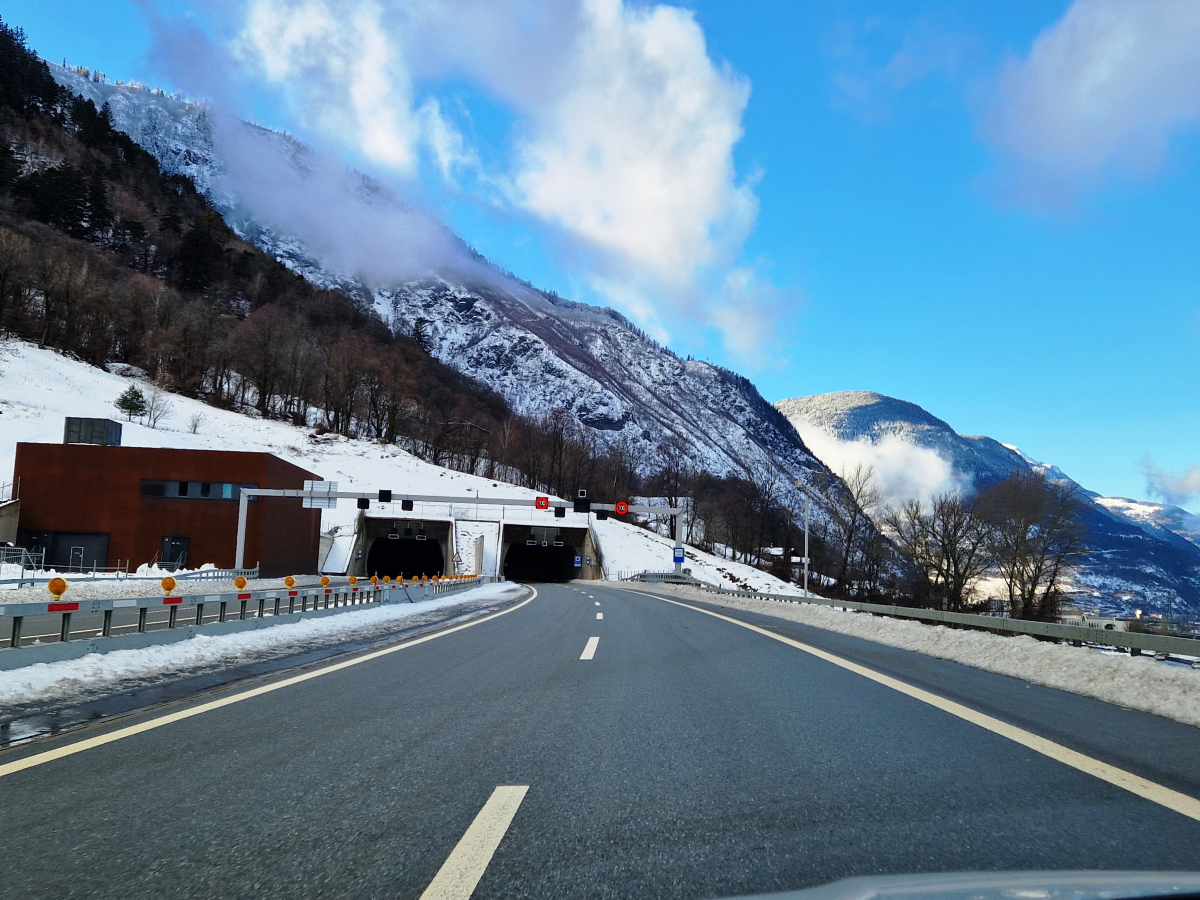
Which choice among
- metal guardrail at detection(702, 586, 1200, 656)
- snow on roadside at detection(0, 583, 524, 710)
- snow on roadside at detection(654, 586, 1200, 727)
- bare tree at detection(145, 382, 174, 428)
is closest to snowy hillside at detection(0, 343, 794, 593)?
bare tree at detection(145, 382, 174, 428)

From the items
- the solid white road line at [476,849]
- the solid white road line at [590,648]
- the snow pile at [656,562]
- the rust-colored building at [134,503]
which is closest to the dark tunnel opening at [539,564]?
the snow pile at [656,562]

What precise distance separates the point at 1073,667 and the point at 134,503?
2024 inches

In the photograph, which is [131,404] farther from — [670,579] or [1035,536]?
[1035,536]

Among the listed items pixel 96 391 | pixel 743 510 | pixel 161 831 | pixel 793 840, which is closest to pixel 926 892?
pixel 793 840

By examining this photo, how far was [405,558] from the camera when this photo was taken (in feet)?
262

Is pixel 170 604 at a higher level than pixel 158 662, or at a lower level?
higher

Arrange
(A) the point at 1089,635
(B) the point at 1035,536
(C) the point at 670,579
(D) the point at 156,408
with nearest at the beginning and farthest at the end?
(A) the point at 1089,635, (B) the point at 1035,536, (C) the point at 670,579, (D) the point at 156,408

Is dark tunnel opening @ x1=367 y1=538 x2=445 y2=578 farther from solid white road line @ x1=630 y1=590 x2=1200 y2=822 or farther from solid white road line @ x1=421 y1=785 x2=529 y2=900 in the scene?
solid white road line @ x1=421 y1=785 x2=529 y2=900

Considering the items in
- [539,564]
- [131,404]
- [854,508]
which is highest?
[131,404]

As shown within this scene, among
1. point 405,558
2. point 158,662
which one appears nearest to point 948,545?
point 158,662

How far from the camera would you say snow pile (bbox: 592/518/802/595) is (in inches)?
2849

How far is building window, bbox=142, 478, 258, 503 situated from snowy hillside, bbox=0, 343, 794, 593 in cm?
1439

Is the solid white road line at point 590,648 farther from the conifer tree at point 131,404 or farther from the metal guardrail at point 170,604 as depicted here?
the conifer tree at point 131,404

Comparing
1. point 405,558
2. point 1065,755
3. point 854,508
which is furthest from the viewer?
point 405,558
